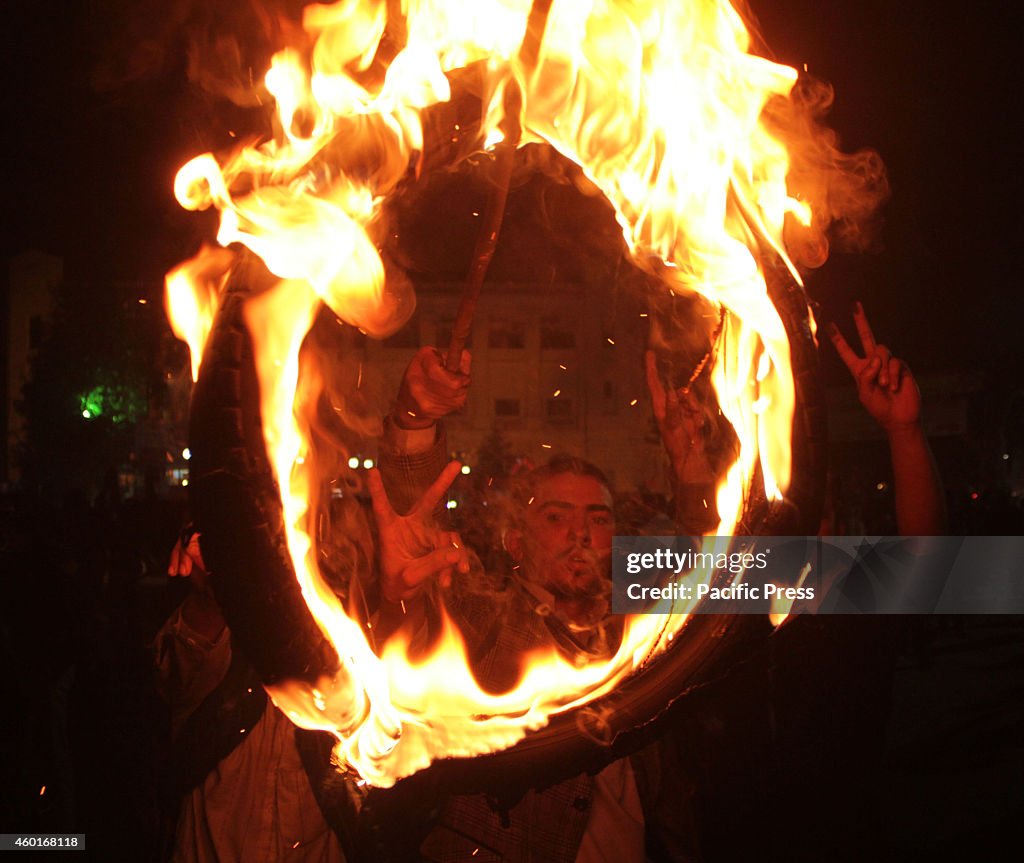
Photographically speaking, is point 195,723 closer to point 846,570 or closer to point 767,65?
point 846,570

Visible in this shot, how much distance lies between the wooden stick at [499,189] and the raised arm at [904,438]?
97 cm

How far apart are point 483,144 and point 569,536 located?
1.12m

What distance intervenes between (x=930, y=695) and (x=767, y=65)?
27.1 feet

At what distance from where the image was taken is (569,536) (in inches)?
114

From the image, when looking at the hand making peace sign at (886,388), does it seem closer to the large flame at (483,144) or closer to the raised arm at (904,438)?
the raised arm at (904,438)

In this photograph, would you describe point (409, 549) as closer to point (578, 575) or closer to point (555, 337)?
point (578, 575)

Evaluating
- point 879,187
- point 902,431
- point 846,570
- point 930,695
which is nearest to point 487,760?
point 846,570

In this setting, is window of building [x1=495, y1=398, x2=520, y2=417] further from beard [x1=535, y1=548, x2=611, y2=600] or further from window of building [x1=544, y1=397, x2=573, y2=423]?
beard [x1=535, y1=548, x2=611, y2=600]

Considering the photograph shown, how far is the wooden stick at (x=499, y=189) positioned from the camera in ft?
8.11

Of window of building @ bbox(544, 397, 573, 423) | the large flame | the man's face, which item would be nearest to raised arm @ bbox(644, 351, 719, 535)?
the large flame

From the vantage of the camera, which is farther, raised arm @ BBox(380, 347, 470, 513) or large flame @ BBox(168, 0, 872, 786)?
raised arm @ BBox(380, 347, 470, 513)

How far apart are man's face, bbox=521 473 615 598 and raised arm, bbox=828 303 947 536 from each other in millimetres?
800

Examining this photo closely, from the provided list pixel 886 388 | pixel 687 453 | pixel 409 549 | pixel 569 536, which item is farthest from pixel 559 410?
pixel 409 549

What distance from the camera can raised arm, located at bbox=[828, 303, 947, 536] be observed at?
8.79 feet
